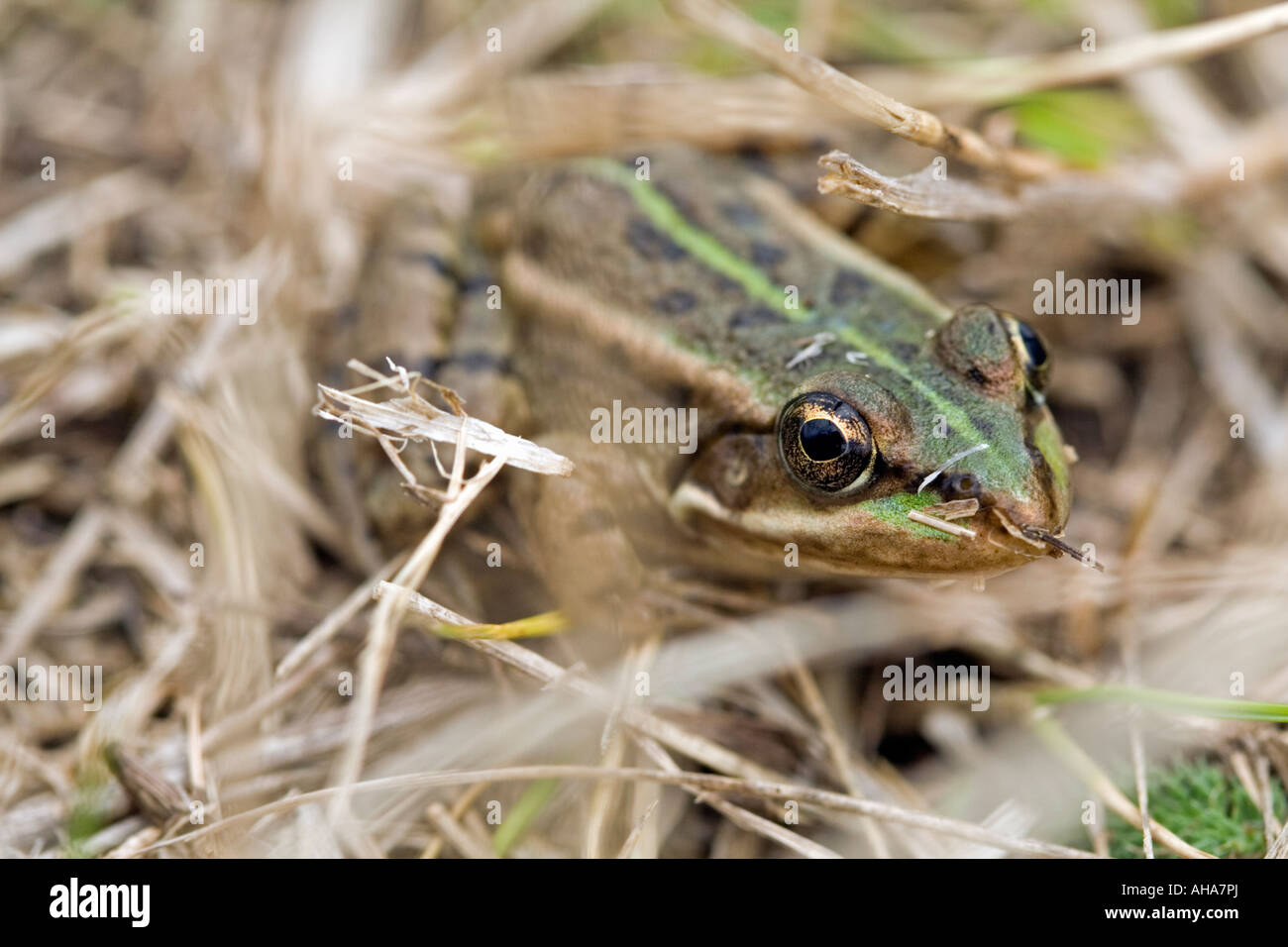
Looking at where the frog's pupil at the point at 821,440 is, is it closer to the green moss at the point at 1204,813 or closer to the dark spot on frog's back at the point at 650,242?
the dark spot on frog's back at the point at 650,242

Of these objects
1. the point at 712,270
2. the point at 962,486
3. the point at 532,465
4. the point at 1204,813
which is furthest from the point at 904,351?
the point at 1204,813

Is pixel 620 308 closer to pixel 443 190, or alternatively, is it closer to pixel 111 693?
pixel 443 190

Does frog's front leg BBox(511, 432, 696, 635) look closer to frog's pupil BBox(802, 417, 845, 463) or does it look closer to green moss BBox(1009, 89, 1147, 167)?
frog's pupil BBox(802, 417, 845, 463)

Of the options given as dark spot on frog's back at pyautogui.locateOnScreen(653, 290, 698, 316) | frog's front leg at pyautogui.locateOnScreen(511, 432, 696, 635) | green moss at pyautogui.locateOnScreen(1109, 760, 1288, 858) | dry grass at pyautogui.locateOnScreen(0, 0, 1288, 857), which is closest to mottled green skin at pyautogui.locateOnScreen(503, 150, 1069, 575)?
dark spot on frog's back at pyautogui.locateOnScreen(653, 290, 698, 316)

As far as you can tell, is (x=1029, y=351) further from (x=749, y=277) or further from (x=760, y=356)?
(x=749, y=277)

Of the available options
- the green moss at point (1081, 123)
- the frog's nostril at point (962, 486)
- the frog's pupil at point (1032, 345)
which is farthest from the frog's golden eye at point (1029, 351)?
the green moss at point (1081, 123)

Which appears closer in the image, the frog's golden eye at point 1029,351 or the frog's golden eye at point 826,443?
the frog's golden eye at point 826,443
